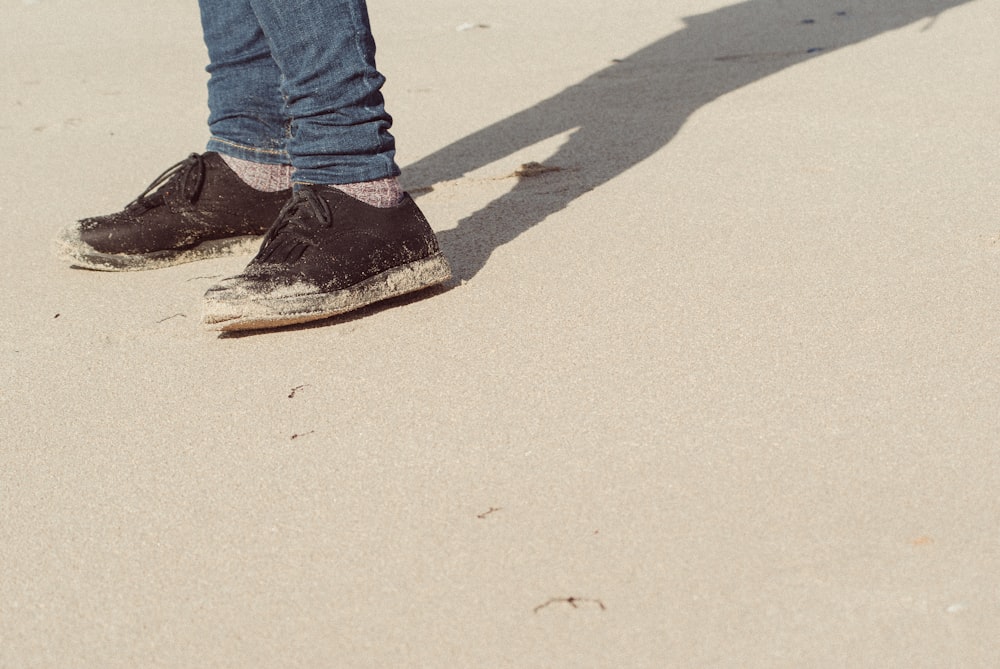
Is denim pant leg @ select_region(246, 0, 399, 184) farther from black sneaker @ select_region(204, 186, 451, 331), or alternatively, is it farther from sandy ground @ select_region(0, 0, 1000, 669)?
sandy ground @ select_region(0, 0, 1000, 669)

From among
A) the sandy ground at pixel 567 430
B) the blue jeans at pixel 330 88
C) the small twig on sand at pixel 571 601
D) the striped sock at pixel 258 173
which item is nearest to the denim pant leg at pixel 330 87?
the blue jeans at pixel 330 88

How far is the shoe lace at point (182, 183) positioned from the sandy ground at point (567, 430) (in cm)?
15

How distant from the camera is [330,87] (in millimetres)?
1642

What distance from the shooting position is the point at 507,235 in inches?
78.5

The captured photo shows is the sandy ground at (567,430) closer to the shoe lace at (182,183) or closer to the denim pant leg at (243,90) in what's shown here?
the shoe lace at (182,183)

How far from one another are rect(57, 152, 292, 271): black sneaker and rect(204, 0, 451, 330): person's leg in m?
0.35

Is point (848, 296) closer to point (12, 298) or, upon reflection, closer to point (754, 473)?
point (754, 473)

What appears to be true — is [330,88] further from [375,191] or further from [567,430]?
[567,430]

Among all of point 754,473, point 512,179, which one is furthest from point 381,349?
point 512,179

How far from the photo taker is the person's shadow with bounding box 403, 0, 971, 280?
215 centimetres

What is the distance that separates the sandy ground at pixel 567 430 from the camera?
982mm

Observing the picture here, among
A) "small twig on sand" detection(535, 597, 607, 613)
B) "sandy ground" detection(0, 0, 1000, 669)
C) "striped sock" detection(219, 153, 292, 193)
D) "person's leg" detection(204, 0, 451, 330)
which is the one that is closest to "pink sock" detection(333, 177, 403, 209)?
"person's leg" detection(204, 0, 451, 330)

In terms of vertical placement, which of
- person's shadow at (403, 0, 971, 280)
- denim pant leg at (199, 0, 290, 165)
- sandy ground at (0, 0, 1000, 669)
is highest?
denim pant leg at (199, 0, 290, 165)

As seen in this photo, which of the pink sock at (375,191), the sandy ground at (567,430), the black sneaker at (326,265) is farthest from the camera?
the pink sock at (375,191)
